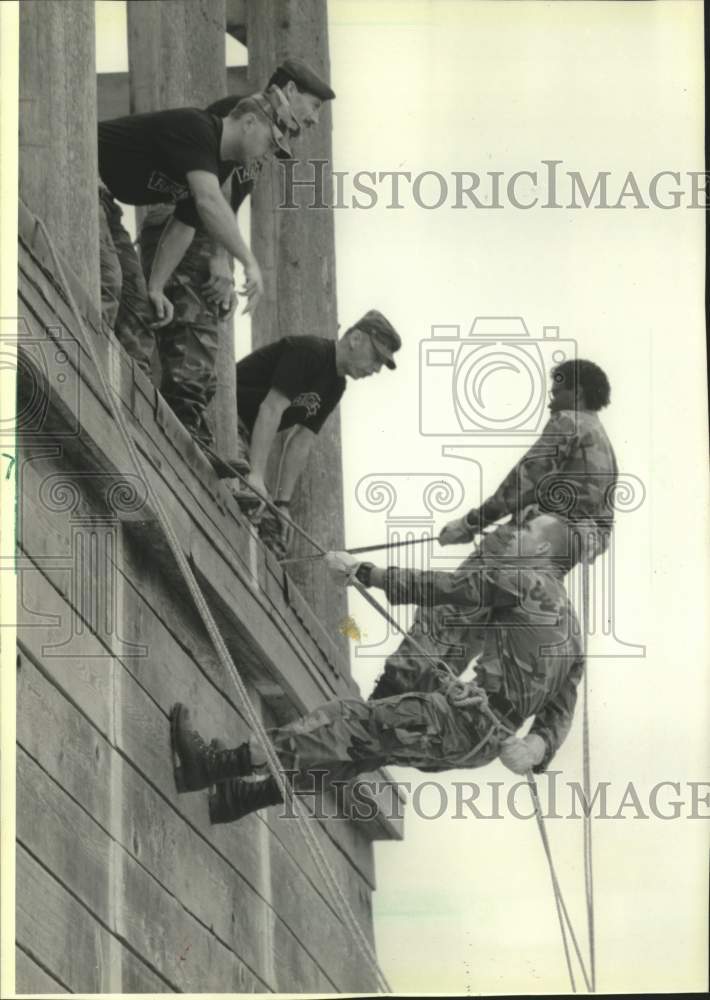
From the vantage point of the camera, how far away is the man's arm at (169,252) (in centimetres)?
872

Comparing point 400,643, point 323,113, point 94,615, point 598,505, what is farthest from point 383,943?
point 323,113

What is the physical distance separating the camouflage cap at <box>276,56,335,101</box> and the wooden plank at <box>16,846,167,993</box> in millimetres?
3153

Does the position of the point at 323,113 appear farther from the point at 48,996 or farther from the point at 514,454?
the point at 48,996

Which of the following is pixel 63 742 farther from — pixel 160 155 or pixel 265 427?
pixel 265 427

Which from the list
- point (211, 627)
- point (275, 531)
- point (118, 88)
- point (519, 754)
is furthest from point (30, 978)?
point (118, 88)

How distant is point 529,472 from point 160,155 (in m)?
1.42

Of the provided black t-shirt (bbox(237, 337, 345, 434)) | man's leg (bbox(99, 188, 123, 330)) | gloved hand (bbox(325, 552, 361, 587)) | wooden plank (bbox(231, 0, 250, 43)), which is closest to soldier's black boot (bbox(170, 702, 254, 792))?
gloved hand (bbox(325, 552, 361, 587))

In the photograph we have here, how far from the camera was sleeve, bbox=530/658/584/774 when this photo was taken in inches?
328

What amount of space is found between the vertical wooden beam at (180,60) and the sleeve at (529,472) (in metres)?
0.92

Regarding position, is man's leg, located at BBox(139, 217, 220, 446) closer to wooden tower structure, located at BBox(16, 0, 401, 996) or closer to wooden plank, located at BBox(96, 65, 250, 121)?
wooden tower structure, located at BBox(16, 0, 401, 996)

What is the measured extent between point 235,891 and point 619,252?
2.63 metres

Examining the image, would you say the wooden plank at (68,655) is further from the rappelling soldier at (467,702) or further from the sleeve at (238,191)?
the sleeve at (238,191)

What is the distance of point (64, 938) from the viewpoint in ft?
22.1

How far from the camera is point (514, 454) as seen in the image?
29.4ft
